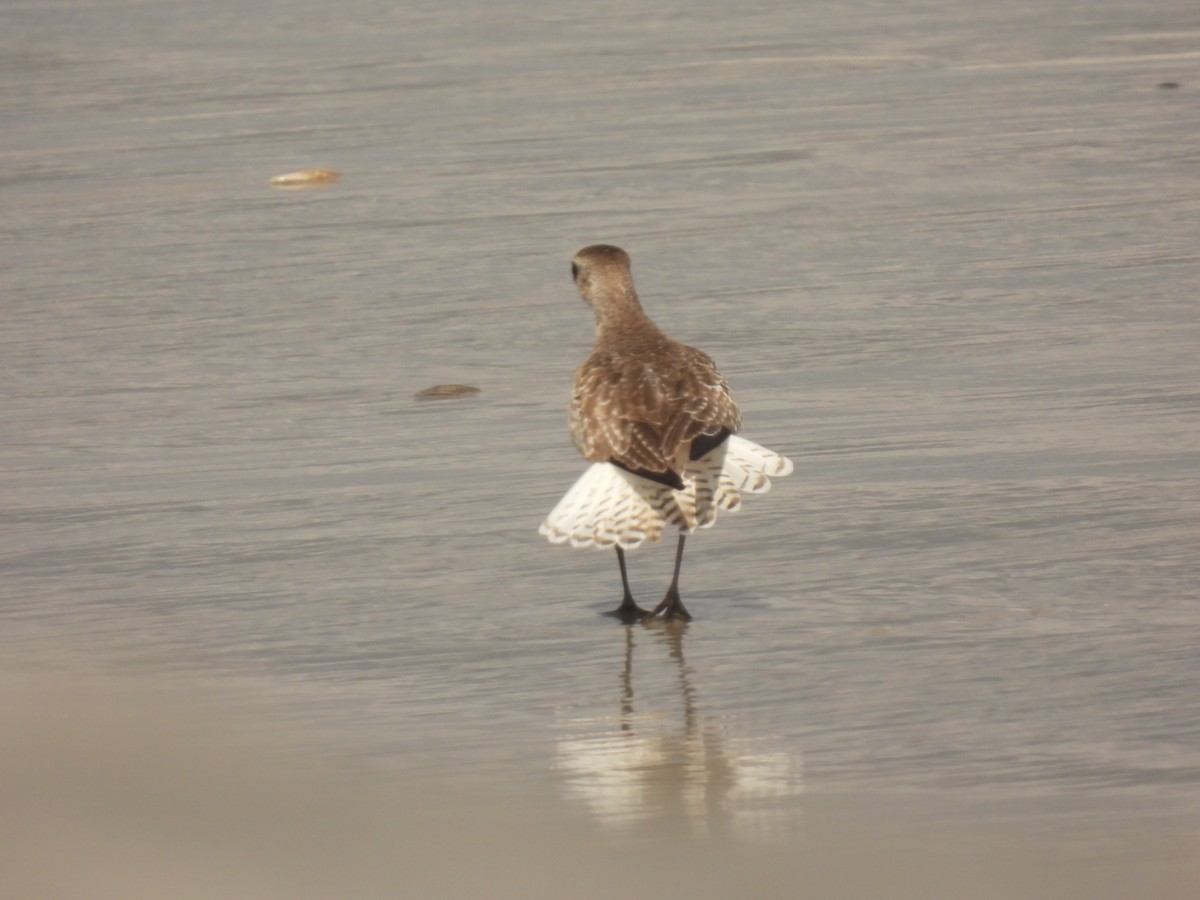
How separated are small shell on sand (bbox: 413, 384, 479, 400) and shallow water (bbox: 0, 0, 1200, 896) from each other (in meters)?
0.10

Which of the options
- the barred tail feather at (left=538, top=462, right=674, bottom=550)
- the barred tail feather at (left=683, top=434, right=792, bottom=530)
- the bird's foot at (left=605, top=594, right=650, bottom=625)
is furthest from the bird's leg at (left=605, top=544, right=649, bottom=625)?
the barred tail feather at (left=683, top=434, right=792, bottom=530)

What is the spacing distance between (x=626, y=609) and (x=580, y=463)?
1436 mm

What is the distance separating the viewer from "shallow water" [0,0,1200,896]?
15.5ft

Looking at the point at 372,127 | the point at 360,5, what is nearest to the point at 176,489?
the point at 372,127

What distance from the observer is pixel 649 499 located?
18.9 feet

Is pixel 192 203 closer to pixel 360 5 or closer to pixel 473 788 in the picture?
pixel 473 788

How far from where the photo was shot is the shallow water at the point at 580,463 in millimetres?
4734

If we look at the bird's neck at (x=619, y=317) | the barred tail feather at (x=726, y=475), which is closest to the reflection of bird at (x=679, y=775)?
the barred tail feather at (x=726, y=475)

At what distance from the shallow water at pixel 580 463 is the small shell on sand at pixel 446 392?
105mm

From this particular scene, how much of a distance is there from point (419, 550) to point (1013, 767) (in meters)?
2.32

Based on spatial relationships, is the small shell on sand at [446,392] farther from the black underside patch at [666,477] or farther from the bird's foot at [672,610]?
the black underside patch at [666,477]

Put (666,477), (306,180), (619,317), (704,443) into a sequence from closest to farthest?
(666,477) < (704,443) < (619,317) < (306,180)

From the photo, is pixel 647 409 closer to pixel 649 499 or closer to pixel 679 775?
pixel 649 499

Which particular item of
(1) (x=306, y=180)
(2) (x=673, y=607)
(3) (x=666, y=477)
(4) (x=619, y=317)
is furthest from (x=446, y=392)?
(1) (x=306, y=180)
